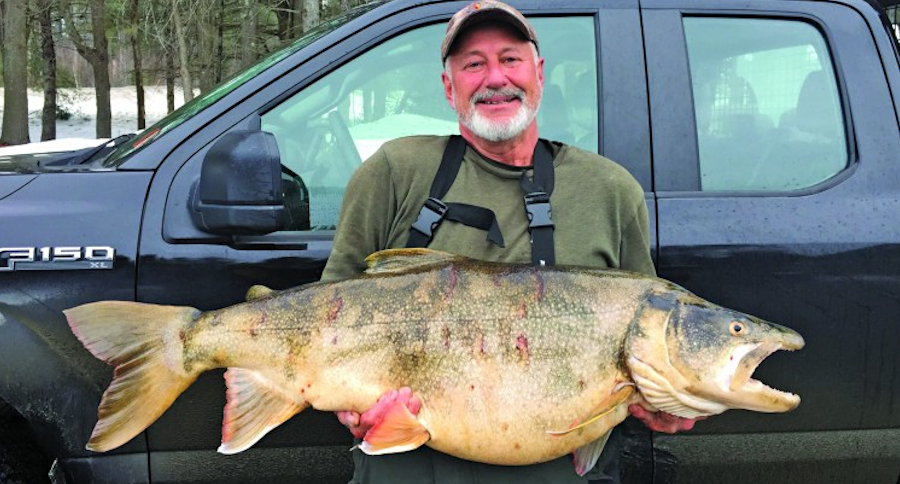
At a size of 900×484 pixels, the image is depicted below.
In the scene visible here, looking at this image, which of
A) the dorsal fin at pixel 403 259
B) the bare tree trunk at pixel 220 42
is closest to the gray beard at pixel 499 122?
the dorsal fin at pixel 403 259

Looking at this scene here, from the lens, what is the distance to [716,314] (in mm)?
1918

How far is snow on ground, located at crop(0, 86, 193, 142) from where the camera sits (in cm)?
2905

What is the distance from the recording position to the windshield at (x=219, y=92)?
2.78 metres

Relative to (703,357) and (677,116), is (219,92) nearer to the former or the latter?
(677,116)

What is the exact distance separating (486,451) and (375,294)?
1.53 feet

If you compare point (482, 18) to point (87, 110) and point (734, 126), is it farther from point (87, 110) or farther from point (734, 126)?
point (87, 110)

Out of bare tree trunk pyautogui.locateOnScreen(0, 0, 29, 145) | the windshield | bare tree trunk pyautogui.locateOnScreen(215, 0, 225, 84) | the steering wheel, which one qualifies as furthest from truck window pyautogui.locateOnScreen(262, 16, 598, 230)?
bare tree trunk pyautogui.locateOnScreen(215, 0, 225, 84)

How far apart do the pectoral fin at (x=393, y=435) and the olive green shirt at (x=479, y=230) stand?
0.24 metres

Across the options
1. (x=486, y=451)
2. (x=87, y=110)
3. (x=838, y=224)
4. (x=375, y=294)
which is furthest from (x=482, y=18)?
(x=87, y=110)

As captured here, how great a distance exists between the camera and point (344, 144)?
2879 mm

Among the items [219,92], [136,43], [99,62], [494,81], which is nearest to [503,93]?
[494,81]

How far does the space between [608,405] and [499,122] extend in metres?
0.82

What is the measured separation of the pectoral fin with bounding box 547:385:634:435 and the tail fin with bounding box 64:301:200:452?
3.22ft

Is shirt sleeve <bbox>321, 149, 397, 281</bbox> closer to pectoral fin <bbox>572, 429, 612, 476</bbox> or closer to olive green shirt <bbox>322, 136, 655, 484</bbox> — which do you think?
olive green shirt <bbox>322, 136, 655, 484</bbox>
